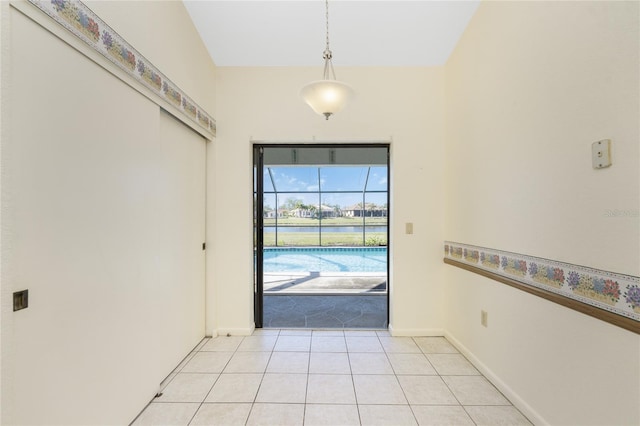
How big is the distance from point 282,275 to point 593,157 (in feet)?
16.1

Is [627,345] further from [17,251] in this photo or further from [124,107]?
[124,107]

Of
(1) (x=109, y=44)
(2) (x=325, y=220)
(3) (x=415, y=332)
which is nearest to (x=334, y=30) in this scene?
(1) (x=109, y=44)

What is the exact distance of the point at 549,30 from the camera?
143cm

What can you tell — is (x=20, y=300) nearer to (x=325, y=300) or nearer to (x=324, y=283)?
(x=325, y=300)

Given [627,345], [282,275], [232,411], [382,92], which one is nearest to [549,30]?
[382,92]

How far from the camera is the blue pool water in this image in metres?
7.22

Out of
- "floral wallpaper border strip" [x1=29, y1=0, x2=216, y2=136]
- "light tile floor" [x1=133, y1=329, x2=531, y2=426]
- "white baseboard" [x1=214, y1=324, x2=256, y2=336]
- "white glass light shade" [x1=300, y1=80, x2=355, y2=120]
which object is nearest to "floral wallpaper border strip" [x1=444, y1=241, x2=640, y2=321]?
"light tile floor" [x1=133, y1=329, x2=531, y2=426]

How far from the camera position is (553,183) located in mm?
1403

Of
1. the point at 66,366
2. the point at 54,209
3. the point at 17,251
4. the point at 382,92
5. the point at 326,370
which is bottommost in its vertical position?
the point at 326,370

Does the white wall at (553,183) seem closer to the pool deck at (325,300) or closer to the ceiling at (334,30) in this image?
the ceiling at (334,30)

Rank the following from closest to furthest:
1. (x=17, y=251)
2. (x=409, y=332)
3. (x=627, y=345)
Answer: (x=17, y=251), (x=627, y=345), (x=409, y=332)

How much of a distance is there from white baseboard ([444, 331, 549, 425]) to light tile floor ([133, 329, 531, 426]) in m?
0.04

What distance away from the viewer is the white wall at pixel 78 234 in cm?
93

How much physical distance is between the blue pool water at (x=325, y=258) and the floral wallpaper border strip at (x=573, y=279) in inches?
210
